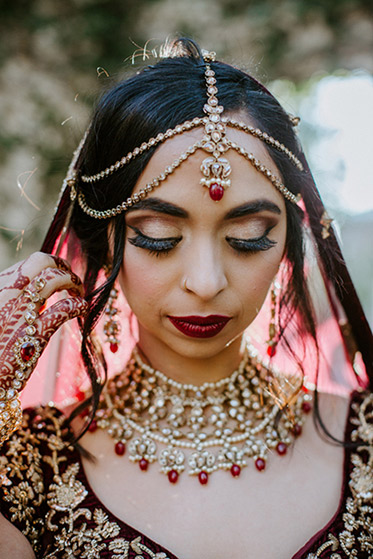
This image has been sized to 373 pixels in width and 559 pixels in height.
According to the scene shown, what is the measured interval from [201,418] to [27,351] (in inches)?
23.5

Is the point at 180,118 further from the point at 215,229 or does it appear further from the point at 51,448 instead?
the point at 51,448

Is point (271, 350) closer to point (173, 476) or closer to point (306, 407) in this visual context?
point (306, 407)

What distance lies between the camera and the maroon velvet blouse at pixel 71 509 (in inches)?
A: 56.8

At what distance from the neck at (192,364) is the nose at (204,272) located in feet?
1.12

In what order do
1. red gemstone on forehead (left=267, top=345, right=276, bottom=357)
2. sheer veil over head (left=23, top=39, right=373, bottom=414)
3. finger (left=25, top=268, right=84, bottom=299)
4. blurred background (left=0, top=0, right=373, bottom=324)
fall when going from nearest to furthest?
finger (left=25, top=268, right=84, bottom=299), sheer veil over head (left=23, top=39, right=373, bottom=414), red gemstone on forehead (left=267, top=345, right=276, bottom=357), blurred background (left=0, top=0, right=373, bottom=324)

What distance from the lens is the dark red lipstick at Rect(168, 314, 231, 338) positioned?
1486mm

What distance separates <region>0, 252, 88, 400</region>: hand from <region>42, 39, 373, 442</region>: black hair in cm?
19

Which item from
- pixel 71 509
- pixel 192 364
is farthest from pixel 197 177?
pixel 71 509

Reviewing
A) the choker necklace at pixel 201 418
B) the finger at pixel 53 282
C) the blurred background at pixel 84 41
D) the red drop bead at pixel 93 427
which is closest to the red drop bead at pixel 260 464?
the choker necklace at pixel 201 418

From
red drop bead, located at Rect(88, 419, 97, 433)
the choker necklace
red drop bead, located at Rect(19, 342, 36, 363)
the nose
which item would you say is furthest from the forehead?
red drop bead, located at Rect(88, 419, 97, 433)

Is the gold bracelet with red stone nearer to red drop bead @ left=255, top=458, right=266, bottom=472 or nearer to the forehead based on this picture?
the forehead

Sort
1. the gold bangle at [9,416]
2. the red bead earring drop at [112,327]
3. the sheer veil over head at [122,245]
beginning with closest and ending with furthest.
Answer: the gold bangle at [9,416], the sheer veil over head at [122,245], the red bead earring drop at [112,327]

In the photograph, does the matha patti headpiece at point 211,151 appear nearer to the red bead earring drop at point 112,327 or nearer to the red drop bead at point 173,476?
the red bead earring drop at point 112,327

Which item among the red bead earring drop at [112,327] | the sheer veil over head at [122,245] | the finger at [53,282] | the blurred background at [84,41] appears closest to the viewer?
the finger at [53,282]
